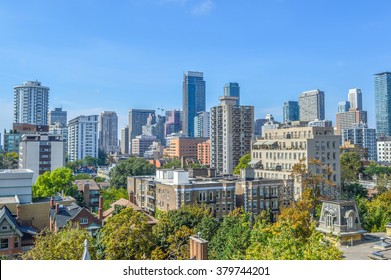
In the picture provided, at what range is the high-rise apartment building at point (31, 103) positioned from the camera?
35438 mm

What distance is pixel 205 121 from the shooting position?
7850 centimetres

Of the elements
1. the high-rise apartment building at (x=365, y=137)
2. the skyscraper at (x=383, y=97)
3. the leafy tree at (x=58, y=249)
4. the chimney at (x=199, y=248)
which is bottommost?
the leafy tree at (x=58, y=249)

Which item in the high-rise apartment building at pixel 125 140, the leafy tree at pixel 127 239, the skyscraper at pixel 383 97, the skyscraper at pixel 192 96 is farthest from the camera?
the high-rise apartment building at pixel 125 140

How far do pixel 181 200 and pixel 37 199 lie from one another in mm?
6420

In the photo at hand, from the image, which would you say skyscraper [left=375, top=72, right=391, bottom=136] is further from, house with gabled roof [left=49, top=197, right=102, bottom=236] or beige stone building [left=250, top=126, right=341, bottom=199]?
house with gabled roof [left=49, top=197, right=102, bottom=236]

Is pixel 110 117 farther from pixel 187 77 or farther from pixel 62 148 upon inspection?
pixel 62 148

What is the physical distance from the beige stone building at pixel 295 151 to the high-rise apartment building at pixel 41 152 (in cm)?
1727

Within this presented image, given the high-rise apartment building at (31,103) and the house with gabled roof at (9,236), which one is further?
the high-rise apartment building at (31,103)

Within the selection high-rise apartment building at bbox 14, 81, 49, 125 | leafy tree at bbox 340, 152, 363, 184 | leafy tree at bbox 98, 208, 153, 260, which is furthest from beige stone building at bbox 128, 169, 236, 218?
high-rise apartment building at bbox 14, 81, 49, 125

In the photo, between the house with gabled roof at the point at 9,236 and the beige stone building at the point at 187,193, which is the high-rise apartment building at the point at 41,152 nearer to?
the beige stone building at the point at 187,193

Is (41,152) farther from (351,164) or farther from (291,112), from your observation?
(291,112)

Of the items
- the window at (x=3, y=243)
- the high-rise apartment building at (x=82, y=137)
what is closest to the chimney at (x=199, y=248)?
the window at (x=3, y=243)

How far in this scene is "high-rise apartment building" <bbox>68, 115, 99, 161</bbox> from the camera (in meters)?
51.1
